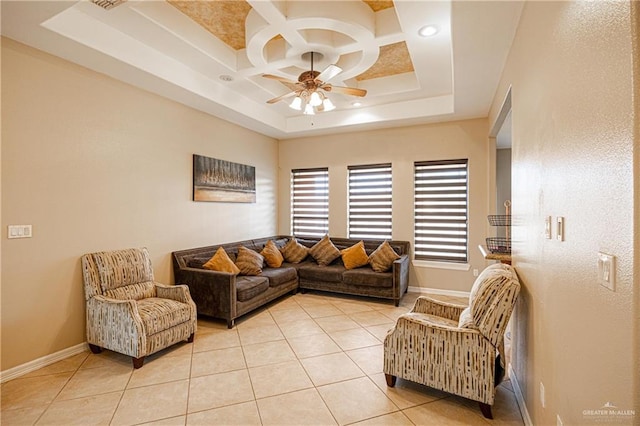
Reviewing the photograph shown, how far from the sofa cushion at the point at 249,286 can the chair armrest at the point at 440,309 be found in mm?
2083

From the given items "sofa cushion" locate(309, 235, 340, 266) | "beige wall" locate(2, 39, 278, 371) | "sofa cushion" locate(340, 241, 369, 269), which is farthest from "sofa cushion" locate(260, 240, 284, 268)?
"beige wall" locate(2, 39, 278, 371)

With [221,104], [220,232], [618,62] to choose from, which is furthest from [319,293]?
[618,62]

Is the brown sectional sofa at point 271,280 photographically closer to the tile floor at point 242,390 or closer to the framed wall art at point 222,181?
the tile floor at point 242,390

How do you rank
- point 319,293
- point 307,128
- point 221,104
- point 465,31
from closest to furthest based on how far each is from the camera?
point 465,31, point 221,104, point 319,293, point 307,128

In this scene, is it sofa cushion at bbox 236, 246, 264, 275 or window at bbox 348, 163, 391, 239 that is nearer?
sofa cushion at bbox 236, 246, 264, 275

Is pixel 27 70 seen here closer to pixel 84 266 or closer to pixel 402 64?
pixel 84 266

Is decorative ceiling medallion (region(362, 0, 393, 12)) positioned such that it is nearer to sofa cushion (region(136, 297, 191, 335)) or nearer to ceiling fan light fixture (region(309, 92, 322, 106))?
ceiling fan light fixture (region(309, 92, 322, 106))

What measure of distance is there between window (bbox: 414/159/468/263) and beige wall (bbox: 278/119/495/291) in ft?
0.39

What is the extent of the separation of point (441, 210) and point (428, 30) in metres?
3.06

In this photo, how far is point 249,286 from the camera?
4.00 meters

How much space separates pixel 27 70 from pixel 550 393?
451 centimetres

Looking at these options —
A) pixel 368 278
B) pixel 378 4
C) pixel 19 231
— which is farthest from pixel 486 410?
pixel 19 231

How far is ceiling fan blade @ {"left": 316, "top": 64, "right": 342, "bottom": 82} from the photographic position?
3.12 metres

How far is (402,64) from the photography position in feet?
13.4
